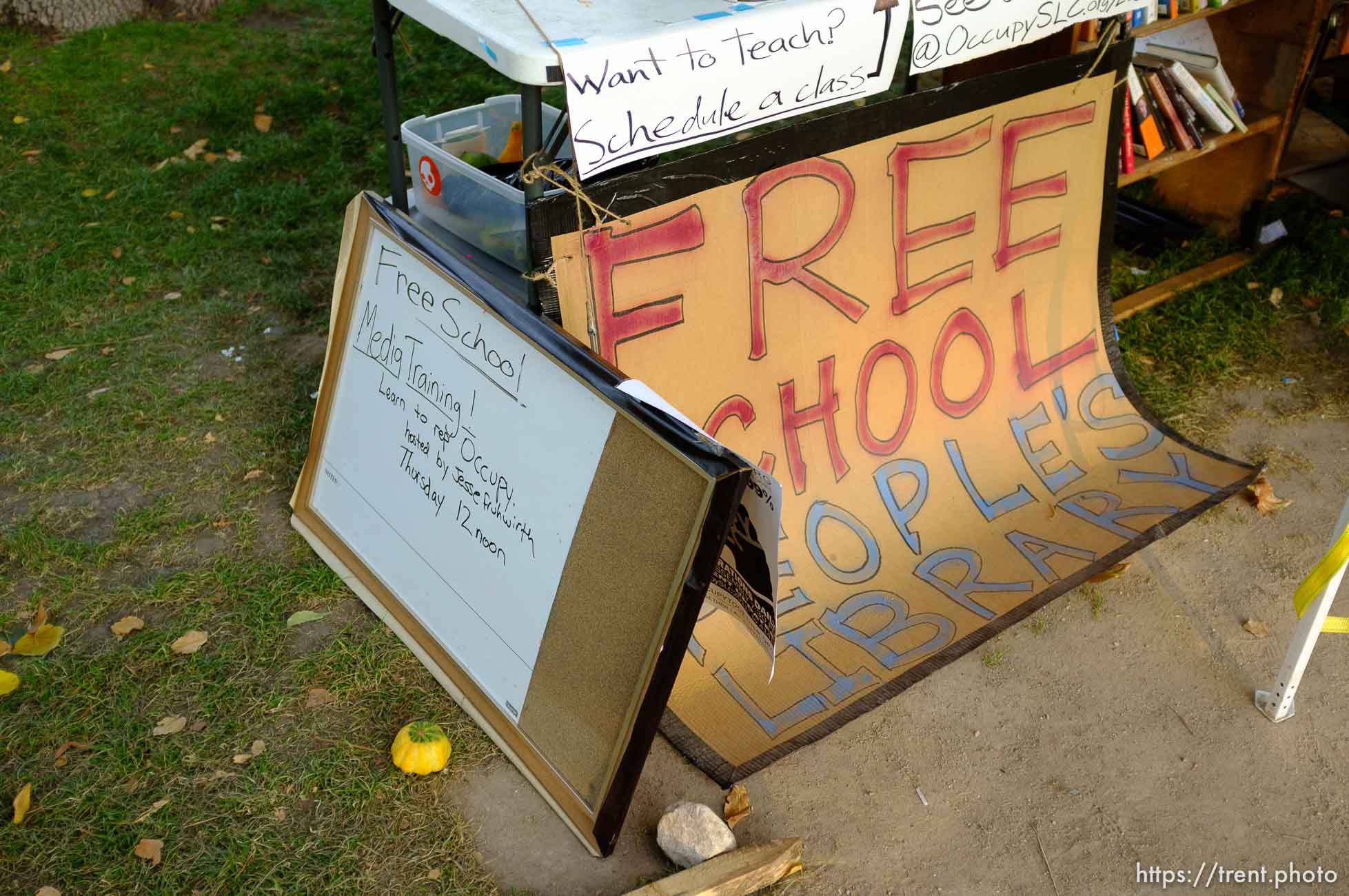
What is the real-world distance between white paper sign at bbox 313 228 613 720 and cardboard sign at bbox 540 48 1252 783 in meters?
0.29

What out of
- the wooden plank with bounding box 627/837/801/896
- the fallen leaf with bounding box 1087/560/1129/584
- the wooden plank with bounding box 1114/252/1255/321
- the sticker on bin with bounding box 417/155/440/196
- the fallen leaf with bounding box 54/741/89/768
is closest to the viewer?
the wooden plank with bounding box 627/837/801/896

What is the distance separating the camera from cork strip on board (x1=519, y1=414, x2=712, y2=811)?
2.15 m

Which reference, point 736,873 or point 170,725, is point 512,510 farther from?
point 170,725

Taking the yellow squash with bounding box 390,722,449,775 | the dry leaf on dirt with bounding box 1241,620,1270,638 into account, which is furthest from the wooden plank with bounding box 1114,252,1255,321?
the yellow squash with bounding box 390,722,449,775

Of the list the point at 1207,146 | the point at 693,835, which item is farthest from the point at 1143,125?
the point at 693,835

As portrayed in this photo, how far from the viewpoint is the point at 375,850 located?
8.11ft

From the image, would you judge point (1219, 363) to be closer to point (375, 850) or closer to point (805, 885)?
point (805, 885)

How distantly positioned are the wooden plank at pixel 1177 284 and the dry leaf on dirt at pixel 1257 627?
5.40 feet

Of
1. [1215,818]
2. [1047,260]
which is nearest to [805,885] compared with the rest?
[1215,818]

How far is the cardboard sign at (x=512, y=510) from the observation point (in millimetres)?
2176

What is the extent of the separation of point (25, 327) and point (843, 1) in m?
3.49

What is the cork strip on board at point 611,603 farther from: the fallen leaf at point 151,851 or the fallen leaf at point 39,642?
the fallen leaf at point 39,642

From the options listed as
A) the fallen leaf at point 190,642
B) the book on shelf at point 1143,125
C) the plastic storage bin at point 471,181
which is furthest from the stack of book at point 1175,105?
the fallen leaf at point 190,642

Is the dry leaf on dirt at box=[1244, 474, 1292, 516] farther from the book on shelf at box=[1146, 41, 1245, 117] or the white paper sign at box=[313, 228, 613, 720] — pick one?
the white paper sign at box=[313, 228, 613, 720]
